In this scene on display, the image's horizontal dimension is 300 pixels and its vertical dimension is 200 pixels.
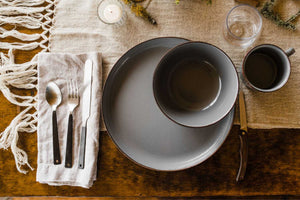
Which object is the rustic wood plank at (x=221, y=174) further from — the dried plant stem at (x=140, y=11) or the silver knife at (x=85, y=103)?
the dried plant stem at (x=140, y=11)

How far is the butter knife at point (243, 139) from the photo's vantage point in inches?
24.1

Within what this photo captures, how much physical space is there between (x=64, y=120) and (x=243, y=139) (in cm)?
50

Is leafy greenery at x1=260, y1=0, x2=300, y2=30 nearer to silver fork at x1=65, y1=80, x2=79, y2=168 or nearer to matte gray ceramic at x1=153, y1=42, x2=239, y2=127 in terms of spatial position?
matte gray ceramic at x1=153, y1=42, x2=239, y2=127

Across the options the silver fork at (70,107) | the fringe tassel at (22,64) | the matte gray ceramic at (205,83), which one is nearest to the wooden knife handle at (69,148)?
the silver fork at (70,107)

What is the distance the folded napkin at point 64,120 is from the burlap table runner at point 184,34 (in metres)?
0.04

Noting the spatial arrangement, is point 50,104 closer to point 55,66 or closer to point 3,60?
point 55,66

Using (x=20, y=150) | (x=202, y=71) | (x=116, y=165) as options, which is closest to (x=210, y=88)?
(x=202, y=71)

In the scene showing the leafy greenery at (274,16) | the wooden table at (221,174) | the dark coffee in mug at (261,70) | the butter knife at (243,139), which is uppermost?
the leafy greenery at (274,16)

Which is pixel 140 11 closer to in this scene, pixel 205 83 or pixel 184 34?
pixel 184 34

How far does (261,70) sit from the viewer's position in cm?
61

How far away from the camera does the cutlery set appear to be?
631 millimetres

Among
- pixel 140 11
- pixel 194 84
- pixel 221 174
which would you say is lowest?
pixel 221 174

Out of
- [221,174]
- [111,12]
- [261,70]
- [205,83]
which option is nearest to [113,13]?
[111,12]

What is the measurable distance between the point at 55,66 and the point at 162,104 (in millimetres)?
337
